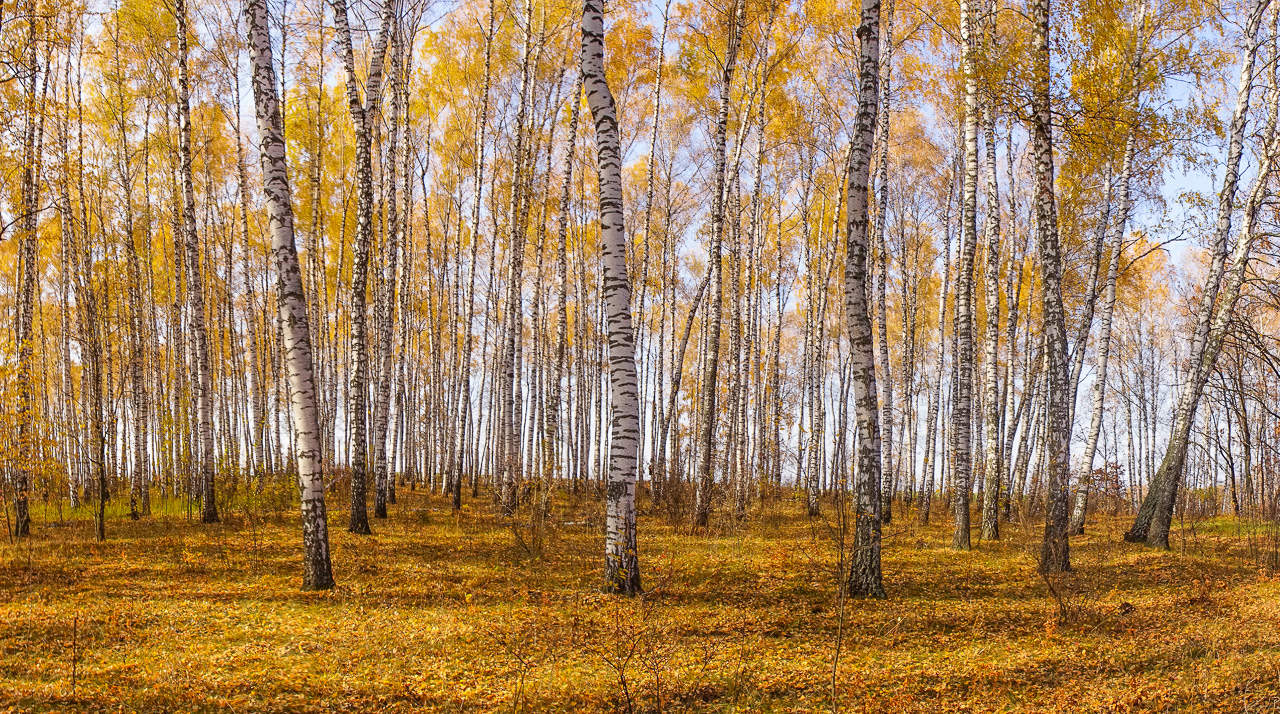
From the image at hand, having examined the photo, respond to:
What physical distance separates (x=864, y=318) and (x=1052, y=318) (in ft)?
11.4

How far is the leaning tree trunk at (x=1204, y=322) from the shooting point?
10188 mm

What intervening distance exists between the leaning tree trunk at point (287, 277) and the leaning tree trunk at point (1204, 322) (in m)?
12.8

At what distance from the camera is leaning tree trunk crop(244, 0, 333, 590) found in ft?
20.1

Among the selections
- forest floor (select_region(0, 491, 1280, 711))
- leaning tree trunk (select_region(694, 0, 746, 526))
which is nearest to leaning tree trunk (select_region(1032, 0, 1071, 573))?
forest floor (select_region(0, 491, 1280, 711))

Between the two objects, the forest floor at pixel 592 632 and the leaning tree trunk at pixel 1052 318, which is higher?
the leaning tree trunk at pixel 1052 318

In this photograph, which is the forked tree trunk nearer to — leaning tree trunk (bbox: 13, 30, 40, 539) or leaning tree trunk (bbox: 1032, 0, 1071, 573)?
leaning tree trunk (bbox: 1032, 0, 1071, 573)

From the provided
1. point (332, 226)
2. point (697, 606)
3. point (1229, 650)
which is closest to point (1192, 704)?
point (1229, 650)

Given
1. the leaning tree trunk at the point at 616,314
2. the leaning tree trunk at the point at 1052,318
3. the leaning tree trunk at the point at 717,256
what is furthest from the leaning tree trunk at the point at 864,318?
the leaning tree trunk at the point at 717,256

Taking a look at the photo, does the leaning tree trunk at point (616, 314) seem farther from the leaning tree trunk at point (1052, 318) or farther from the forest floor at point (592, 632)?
the leaning tree trunk at point (1052, 318)

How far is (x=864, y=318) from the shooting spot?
6543 mm

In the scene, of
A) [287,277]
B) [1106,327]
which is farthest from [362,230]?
[1106,327]

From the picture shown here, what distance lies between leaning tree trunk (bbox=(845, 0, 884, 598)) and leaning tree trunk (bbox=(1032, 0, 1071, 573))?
265 centimetres

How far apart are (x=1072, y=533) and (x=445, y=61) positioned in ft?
58.4

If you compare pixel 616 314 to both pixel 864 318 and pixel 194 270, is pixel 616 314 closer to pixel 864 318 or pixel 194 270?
pixel 864 318
